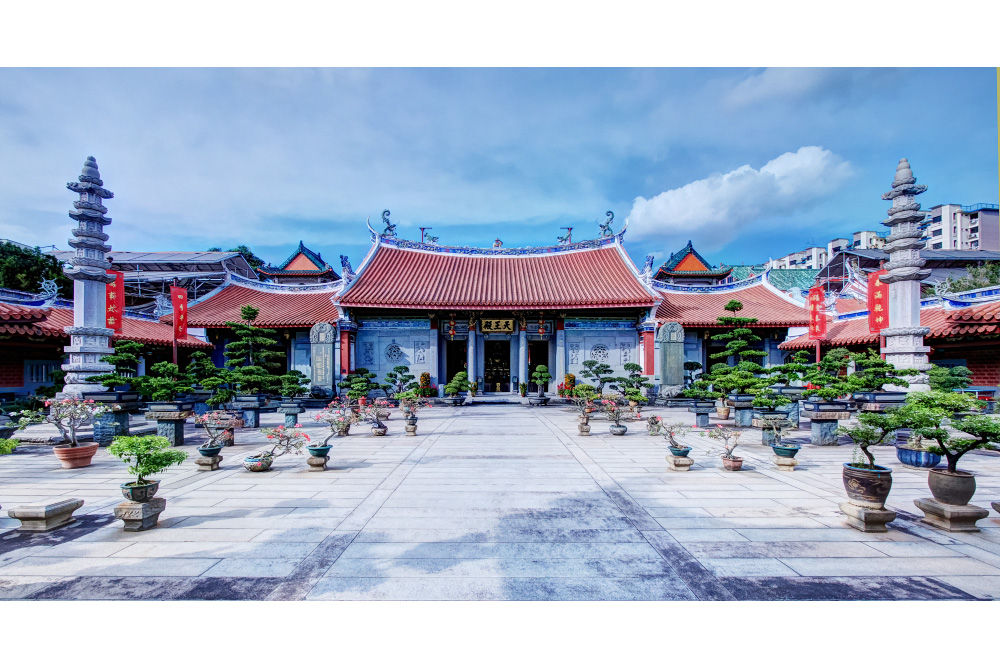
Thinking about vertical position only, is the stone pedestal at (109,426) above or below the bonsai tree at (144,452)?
below

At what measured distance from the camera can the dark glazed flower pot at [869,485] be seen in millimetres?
4457

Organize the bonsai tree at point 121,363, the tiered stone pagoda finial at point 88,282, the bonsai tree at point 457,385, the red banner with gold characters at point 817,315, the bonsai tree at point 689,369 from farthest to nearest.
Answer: the bonsai tree at point 689,369
the bonsai tree at point 457,385
the red banner with gold characters at point 817,315
the tiered stone pagoda finial at point 88,282
the bonsai tree at point 121,363

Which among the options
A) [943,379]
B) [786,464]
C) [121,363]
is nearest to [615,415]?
[786,464]

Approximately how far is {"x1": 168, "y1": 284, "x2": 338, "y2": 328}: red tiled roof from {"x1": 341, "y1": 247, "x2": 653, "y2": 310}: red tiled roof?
2.12 meters

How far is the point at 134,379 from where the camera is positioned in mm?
9977

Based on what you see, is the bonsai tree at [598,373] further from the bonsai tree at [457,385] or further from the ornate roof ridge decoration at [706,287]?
the ornate roof ridge decoration at [706,287]

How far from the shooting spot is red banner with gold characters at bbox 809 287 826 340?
16.1 m

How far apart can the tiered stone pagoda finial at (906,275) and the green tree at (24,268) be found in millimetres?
31935

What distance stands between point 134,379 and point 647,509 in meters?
11.5

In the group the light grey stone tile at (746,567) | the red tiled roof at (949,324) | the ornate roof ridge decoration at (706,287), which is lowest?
the light grey stone tile at (746,567)

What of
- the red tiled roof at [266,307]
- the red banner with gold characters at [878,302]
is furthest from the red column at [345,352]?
the red banner with gold characters at [878,302]

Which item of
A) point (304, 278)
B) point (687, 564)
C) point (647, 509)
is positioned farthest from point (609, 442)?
point (304, 278)

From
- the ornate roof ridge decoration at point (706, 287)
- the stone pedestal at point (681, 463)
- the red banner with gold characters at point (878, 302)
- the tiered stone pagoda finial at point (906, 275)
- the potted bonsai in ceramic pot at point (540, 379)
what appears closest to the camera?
the stone pedestal at point (681, 463)

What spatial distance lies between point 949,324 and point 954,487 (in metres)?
11.4
